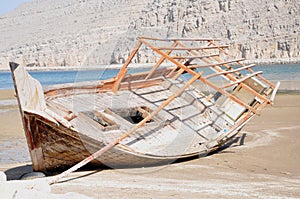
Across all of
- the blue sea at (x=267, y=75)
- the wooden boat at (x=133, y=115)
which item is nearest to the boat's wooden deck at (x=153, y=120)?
the wooden boat at (x=133, y=115)

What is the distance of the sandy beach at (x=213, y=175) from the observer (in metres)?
5.95

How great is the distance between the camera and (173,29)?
252 ft

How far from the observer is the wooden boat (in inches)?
255

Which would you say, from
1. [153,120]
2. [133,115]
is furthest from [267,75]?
[153,120]

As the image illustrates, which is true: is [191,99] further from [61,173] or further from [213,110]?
[61,173]

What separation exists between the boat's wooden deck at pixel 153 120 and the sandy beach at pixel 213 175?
40cm

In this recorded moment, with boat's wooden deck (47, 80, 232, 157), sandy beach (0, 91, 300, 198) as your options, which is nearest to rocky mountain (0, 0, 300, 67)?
boat's wooden deck (47, 80, 232, 157)

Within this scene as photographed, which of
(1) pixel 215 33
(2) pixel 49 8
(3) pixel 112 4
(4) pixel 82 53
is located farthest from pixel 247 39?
(2) pixel 49 8

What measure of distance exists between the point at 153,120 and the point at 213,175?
219cm

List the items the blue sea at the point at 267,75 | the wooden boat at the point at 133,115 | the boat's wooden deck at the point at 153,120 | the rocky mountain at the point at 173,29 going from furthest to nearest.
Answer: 1. the rocky mountain at the point at 173,29
2. the blue sea at the point at 267,75
3. the boat's wooden deck at the point at 153,120
4. the wooden boat at the point at 133,115

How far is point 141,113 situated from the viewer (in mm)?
9258

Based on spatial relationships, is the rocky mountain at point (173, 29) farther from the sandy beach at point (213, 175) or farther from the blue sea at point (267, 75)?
the sandy beach at point (213, 175)

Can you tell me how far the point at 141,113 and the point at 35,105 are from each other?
312 centimetres

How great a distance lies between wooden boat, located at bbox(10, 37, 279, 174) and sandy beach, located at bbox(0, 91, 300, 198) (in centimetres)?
26
